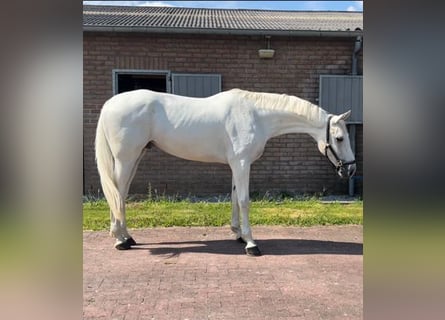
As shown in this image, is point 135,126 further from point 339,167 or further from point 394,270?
point 394,270

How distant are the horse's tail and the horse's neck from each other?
6.02 feet

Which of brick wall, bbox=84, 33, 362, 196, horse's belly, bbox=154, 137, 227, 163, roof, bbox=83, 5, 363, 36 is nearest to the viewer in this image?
horse's belly, bbox=154, 137, 227, 163

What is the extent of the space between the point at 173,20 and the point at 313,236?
613 centimetres

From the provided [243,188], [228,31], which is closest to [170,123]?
[243,188]

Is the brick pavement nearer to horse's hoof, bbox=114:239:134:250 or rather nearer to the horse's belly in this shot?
horse's hoof, bbox=114:239:134:250

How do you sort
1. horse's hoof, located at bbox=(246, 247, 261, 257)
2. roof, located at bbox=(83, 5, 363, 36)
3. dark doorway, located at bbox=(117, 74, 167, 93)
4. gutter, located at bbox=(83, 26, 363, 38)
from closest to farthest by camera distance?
horse's hoof, located at bbox=(246, 247, 261, 257) → gutter, located at bbox=(83, 26, 363, 38) → roof, located at bbox=(83, 5, 363, 36) → dark doorway, located at bbox=(117, 74, 167, 93)

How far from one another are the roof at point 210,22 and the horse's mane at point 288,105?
355 centimetres

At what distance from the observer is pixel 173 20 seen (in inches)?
371

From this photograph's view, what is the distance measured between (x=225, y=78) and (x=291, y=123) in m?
3.63

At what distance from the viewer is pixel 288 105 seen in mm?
4891

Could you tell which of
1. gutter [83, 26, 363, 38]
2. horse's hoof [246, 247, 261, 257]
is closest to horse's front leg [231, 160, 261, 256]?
horse's hoof [246, 247, 261, 257]

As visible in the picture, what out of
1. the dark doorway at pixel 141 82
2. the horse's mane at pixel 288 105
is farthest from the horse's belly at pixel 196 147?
the dark doorway at pixel 141 82

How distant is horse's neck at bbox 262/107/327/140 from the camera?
4.85 m

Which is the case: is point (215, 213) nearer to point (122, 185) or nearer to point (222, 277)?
point (122, 185)
